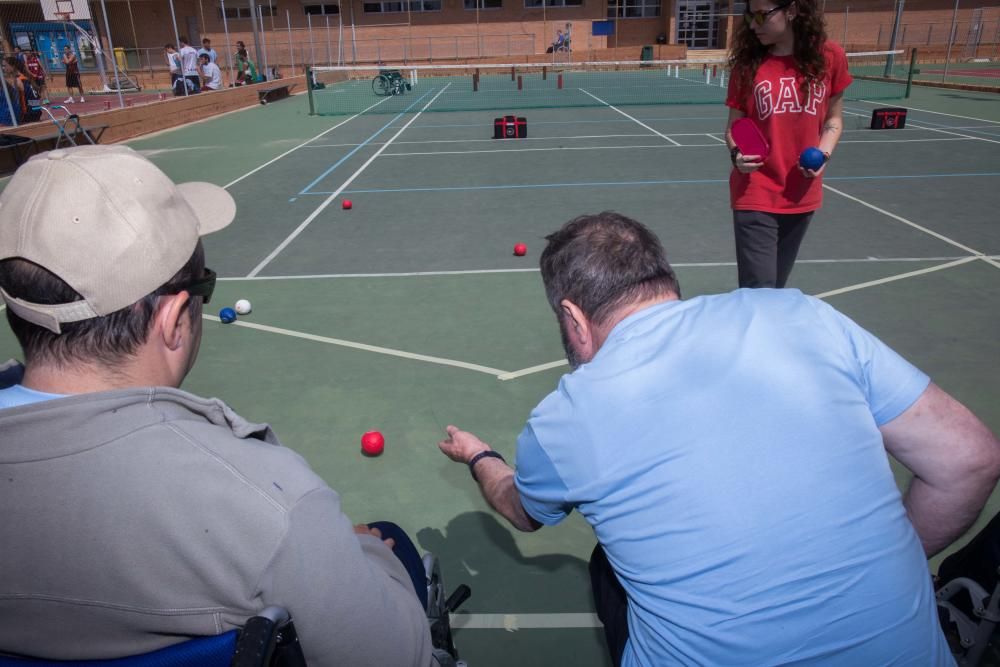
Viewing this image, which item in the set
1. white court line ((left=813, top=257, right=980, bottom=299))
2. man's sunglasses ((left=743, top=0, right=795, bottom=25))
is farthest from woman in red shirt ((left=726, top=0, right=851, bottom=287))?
white court line ((left=813, top=257, right=980, bottom=299))

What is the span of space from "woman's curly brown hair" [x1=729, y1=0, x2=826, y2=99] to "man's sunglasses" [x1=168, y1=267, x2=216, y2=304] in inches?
123

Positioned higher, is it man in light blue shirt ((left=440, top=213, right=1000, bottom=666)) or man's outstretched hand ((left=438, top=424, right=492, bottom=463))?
man in light blue shirt ((left=440, top=213, right=1000, bottom=666))

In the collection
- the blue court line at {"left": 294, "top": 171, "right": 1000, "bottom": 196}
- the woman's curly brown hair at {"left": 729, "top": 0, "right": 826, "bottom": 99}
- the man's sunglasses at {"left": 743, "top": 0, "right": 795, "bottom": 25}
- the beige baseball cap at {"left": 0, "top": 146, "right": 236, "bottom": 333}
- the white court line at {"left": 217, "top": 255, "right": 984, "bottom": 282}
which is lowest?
the white court line at {"left": 217, "top": 255, "right": 984, "bottom": 282}

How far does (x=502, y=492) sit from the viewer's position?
2.01 meters

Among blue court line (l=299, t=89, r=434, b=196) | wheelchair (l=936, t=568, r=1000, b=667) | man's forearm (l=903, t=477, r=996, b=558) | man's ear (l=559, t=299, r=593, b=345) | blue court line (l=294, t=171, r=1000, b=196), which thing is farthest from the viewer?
blue court line (l=299, t=89, r=434, b=196)

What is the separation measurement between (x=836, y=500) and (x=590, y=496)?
51 cm

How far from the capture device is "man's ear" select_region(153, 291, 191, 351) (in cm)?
137

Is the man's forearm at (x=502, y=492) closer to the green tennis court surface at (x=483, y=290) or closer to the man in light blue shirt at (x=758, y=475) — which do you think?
the man in light blue shirt at (x=758, y=475)

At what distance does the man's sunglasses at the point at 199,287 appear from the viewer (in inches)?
54.9

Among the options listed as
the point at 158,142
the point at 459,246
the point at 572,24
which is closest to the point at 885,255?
the point at 459,246

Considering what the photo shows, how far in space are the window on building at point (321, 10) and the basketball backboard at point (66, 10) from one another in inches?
947

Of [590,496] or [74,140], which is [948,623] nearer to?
[590,496]

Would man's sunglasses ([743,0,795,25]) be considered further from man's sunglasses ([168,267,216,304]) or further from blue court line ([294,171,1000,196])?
blue court line ([294,171,1000,196])

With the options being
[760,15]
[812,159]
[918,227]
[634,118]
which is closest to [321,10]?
[634,118]
